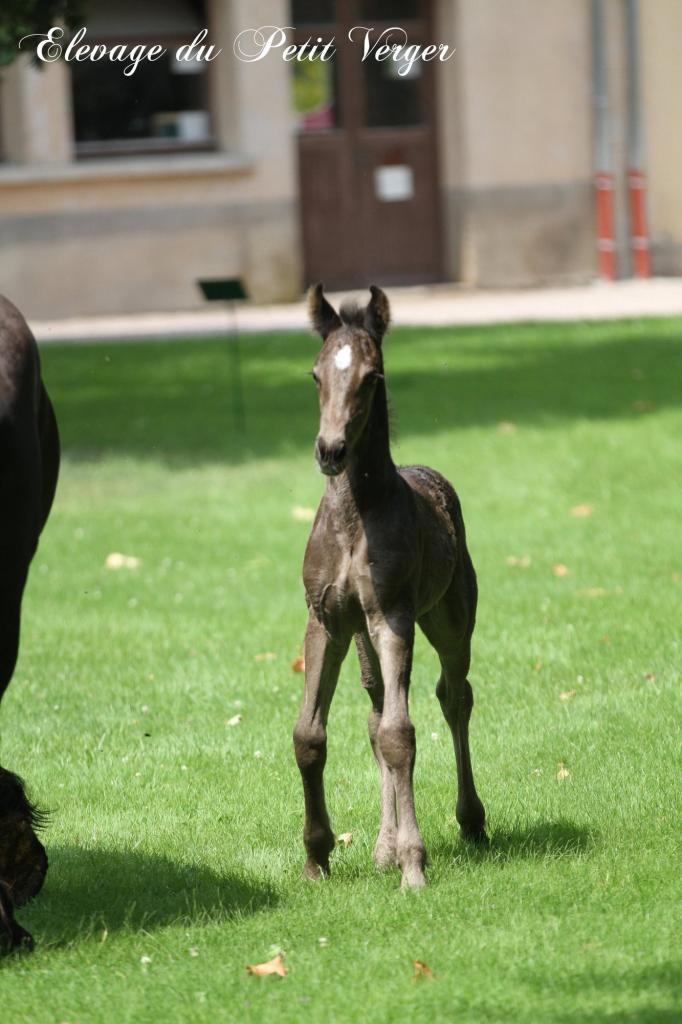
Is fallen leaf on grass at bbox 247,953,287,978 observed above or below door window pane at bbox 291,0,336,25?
below

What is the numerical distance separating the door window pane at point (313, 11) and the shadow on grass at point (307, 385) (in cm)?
676

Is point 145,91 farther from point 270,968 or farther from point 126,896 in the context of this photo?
point 270,968

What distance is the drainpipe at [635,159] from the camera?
27047 mm

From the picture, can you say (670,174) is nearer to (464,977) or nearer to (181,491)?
(181,491)

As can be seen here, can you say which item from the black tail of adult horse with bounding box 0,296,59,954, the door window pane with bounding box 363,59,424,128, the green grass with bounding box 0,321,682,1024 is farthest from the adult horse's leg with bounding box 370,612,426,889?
the door window pane with bounding box 363,59,424,128

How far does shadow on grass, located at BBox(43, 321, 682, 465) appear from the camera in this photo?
15.6 meters

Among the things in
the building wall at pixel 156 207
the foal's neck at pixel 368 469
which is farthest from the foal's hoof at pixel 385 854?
the building wall at pixel 156 207

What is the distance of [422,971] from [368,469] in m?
1.53

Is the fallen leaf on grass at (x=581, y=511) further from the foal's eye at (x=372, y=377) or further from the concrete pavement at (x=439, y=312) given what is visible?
the concrete pavement at (x=439, y=312)

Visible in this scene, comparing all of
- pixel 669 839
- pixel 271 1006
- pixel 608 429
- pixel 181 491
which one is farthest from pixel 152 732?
pixel 608 429

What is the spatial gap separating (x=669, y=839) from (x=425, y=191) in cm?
2281

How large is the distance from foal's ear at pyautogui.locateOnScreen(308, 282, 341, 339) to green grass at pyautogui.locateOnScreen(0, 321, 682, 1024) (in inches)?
68.0

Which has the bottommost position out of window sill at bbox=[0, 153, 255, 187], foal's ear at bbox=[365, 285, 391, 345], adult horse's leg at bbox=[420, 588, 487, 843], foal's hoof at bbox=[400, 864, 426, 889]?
foal's hoof at bbox=[400, 864, 426, 889]

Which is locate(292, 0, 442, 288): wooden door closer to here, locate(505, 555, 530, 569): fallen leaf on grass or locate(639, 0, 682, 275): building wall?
locate(639, 0, 682, 275): building wall
